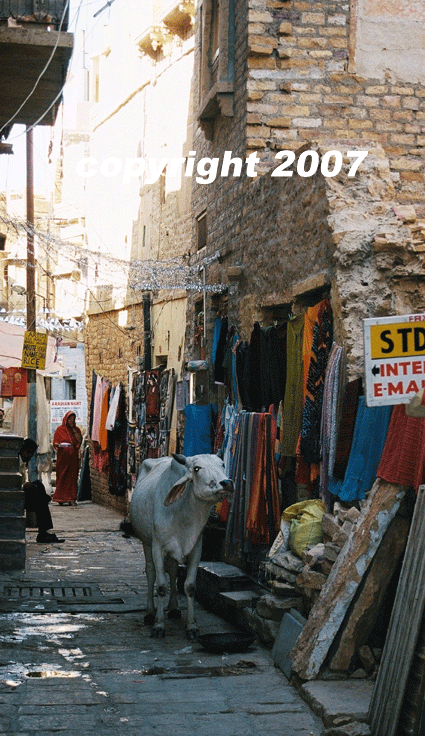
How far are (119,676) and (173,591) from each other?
210 cm

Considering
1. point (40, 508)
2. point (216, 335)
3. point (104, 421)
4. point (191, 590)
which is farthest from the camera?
point (104, 421)

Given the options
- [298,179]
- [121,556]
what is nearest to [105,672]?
[298,179]

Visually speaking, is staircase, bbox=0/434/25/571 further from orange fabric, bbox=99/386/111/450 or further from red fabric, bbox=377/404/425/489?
orange fabric, bbox=99/386/111/450

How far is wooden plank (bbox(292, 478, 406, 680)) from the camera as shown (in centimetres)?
543

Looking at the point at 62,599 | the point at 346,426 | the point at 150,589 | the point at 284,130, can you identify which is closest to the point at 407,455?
the point at 346,426

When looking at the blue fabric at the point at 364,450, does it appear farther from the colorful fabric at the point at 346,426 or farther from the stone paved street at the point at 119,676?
the stone paved street at the point at 119,676

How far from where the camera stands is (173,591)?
816cm

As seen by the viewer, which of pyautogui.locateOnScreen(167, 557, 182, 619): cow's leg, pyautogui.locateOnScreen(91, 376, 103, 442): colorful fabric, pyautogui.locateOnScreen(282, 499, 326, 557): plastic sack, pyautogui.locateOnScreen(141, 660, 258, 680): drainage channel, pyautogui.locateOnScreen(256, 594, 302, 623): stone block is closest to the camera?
pyautogui.locateOnScreen(141, 660, 258, 680): drainage channel

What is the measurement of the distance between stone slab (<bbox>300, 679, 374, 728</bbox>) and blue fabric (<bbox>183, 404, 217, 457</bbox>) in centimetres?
613

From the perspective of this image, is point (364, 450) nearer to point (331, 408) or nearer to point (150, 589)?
point (331, 408)

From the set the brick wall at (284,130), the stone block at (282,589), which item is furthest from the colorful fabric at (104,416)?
the stone block at (282,589)

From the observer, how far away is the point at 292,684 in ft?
19.2

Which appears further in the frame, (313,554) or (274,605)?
(274,605)

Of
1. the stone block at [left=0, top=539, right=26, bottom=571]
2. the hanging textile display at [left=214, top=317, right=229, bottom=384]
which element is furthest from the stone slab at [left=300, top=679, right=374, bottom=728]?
the hanging textile display at [left=214, top=317, right=229, bottom=384]
